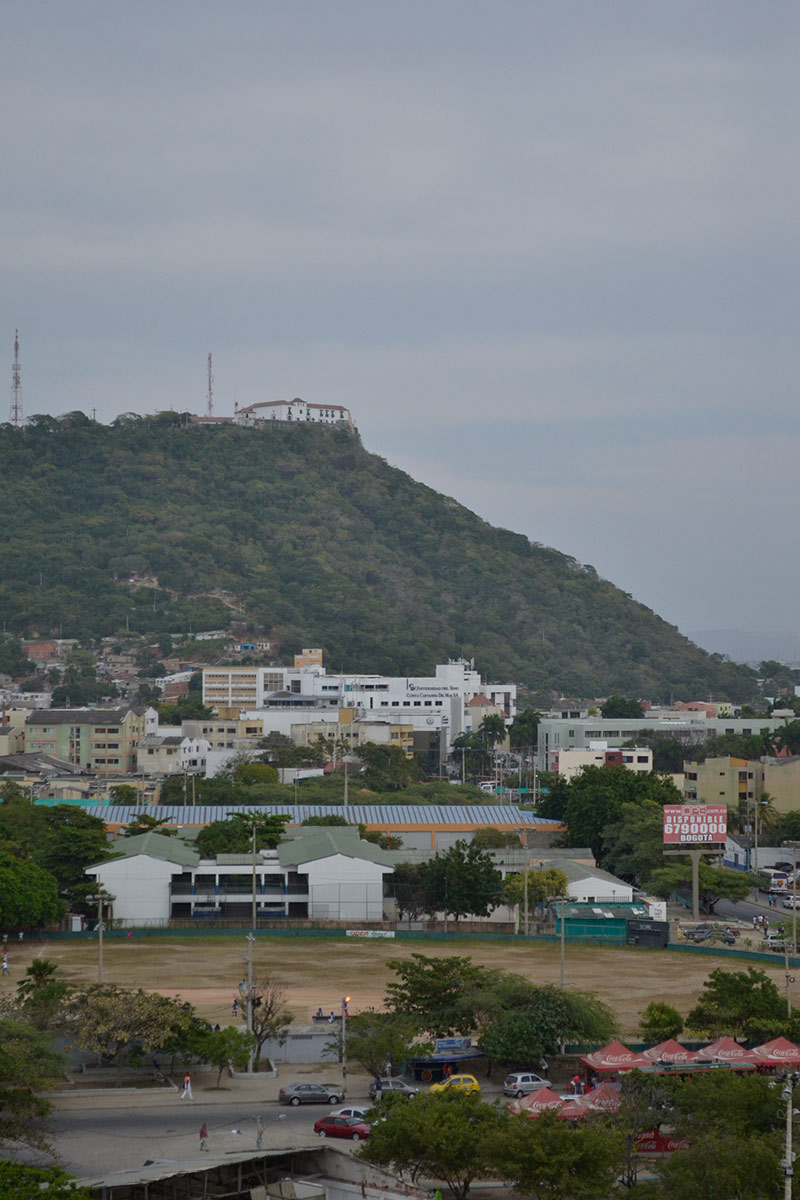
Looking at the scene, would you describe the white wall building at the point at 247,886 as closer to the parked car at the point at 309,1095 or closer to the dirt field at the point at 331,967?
the dirt field at the point at 331,967

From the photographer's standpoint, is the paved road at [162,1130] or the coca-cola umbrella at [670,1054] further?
the coca-cola umbrella at [670,1054]

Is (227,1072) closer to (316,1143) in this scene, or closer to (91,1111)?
(91,1111)

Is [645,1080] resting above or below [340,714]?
below

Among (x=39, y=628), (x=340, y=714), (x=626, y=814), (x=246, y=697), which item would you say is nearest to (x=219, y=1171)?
(x=626, y=814)

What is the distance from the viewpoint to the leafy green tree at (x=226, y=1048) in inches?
1444

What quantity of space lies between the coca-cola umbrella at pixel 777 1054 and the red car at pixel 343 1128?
32.2 feet

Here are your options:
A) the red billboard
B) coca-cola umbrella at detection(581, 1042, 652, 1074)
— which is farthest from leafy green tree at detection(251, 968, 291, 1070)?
the red billboard

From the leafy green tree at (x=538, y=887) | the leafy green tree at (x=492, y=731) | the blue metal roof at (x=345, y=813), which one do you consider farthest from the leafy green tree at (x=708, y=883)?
the leafy green tree at (x=492, y=731)

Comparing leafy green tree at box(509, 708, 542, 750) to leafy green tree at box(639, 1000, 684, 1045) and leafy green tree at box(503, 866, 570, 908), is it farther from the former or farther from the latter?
leafy green tree at box(639, 1000, 684, 1045)

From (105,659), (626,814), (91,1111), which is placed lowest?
(91,1111)

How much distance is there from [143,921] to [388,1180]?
115 ft

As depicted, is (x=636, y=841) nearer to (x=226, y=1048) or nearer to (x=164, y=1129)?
(x=226, y=1048)

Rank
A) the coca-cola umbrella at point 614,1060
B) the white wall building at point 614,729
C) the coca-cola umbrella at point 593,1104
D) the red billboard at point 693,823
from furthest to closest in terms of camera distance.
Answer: the white wall building at point 614,729 < the red billboard at point 693,823 < the coca-cola umbrella at point 614,1060 < the coca-cola umbrella at point 593,1104

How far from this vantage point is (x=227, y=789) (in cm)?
9106
